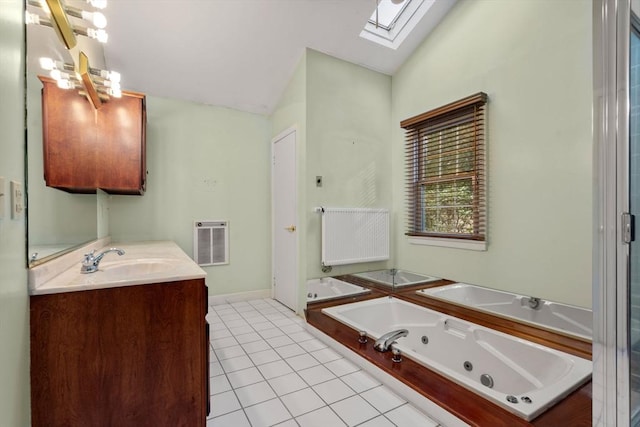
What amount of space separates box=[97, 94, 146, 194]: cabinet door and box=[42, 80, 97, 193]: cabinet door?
0.33 ft

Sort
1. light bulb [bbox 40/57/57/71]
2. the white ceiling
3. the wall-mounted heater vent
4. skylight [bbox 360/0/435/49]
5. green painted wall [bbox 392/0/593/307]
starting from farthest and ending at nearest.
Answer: the wall-mounted heater vent < skylight [bbox 360/0/435/49] < the white ceiling < green painted wall [bbox 392/0/593/307] < light bulb [bbox 40/57/57/71]

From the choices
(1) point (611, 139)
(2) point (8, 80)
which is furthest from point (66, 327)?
(1) point (611, 139)

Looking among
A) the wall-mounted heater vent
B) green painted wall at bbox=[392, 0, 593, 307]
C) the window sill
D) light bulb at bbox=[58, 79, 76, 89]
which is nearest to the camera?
light bulb at bbox=[58, 79, 76, 89]

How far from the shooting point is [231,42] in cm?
275

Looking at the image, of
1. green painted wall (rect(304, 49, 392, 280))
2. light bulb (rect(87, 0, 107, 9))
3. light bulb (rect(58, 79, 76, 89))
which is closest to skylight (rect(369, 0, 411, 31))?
green painted wall (rect(304, 49, 392, 280))

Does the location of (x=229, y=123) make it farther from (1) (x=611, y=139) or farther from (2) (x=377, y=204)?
(1) (x=611, y=139)

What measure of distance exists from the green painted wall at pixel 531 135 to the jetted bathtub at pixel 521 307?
70 mm

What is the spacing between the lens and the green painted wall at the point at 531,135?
200 centimetres

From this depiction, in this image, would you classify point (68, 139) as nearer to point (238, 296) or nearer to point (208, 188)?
point (208, 188)

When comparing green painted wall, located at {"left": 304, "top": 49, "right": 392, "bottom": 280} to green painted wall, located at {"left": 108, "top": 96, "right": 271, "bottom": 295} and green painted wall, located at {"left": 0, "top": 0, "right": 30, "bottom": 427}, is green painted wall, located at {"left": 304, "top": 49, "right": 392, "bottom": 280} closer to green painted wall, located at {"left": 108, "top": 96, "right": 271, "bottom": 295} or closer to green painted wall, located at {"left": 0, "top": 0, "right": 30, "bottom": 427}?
green painted wall, located at {"left": 108, "top": 96, "right": 271, "bottom": 295}

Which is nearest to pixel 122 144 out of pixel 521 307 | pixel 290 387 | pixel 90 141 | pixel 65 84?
pixel 90 141

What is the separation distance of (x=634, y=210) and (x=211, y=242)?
3.39 meters

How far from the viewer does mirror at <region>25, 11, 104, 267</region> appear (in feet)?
3.56

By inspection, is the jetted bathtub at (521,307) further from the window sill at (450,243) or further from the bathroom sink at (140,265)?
the bathroom sink at (140,265)
